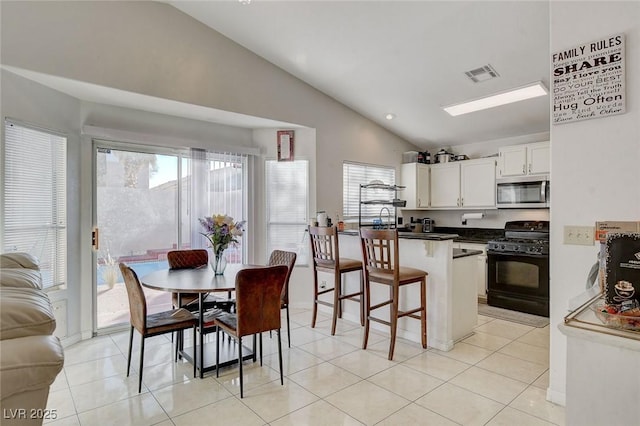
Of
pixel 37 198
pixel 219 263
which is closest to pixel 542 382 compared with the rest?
pixel 219 263

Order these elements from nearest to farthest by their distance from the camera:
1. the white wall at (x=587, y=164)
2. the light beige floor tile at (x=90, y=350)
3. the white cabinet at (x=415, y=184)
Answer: the white wall at (x=587, y=164) → the light beige floor tile at (x=90, y=350) → the white cabinet at (x=415, y=184)

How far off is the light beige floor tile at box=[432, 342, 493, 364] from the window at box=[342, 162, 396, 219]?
7.89 ft

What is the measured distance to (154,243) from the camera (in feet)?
13.1

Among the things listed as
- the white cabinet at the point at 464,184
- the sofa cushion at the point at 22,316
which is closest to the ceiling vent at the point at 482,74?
the white cabinet at the point at 464,184

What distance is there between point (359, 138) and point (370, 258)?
2.55m

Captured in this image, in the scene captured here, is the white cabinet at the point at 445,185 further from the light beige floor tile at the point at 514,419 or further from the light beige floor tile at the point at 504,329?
the light beige floor tile at the point at 514,419

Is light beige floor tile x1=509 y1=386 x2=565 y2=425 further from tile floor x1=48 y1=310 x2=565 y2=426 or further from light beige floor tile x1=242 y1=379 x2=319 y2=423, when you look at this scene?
light beige floor tile x1=242 y1=379 x2=319 y2=423

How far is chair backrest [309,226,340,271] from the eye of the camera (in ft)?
11.7

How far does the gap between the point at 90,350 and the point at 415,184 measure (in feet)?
16.0

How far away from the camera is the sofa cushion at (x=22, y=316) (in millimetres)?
1093

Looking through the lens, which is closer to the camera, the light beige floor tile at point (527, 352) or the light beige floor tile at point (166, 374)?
the light beige floor tile at point (166, 374)

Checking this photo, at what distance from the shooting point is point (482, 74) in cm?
368

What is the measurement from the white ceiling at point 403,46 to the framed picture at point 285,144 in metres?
0.76

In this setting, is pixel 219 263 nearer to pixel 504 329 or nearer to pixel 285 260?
pixel 285 260
